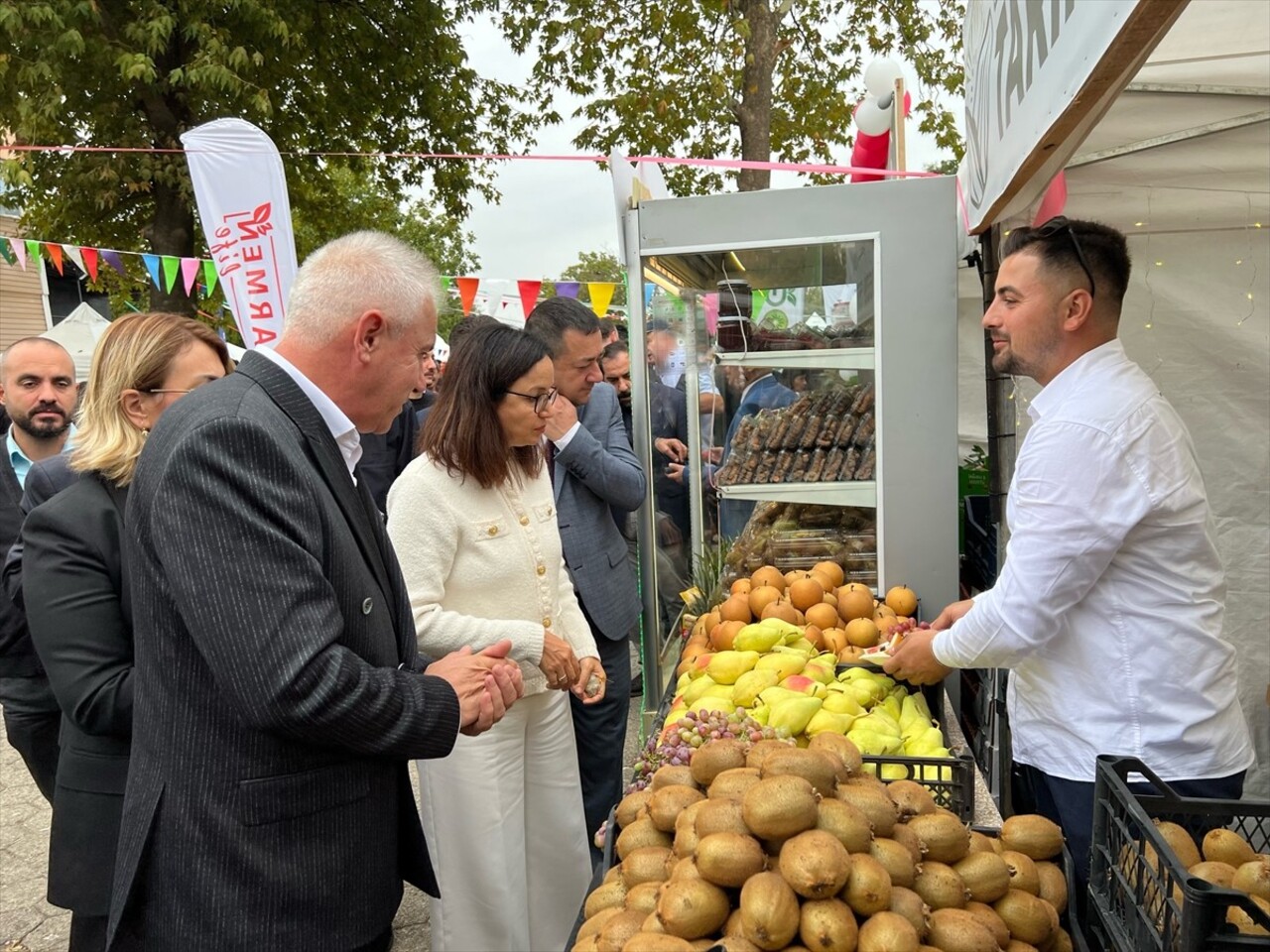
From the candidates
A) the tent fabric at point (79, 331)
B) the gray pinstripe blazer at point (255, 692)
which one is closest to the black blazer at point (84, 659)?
the gray pinstripe blazer at point (255, 692)

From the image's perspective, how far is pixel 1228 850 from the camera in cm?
Answer: 144

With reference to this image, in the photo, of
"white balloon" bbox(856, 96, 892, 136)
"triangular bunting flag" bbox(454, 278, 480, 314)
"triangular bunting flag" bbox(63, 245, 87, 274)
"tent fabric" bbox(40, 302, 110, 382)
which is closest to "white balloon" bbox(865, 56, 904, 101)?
"white balloon" bbox(856, 96, 892, 136)

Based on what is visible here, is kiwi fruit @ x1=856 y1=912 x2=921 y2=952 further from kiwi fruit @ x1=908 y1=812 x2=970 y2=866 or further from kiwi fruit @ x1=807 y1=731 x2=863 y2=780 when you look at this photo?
kiwi fruit @ x1=807 y1=731 x2=863 y2=780

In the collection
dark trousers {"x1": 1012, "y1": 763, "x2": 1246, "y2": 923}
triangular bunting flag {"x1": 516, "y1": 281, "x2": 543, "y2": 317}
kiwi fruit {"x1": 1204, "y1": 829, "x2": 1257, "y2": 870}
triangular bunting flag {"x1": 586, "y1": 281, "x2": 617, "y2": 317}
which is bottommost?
dark trousers {"x1": 1012, "y1": 763, "x2": 1246, "y2": 923}

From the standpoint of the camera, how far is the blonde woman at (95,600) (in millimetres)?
2010

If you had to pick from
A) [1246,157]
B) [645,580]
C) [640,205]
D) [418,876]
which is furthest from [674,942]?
[1246,157]

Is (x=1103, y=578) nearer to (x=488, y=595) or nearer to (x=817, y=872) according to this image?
(x=817, y=872)

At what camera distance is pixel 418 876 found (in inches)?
76.5

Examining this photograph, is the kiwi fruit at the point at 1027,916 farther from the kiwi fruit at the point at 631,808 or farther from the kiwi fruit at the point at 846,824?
the kiwi fruit at the point at 631,808

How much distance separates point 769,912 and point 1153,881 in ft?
1.71

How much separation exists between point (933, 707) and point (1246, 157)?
235 cm

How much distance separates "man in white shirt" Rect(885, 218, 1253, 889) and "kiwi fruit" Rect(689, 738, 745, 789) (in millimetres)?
682

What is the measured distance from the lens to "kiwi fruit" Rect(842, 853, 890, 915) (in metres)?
1.39

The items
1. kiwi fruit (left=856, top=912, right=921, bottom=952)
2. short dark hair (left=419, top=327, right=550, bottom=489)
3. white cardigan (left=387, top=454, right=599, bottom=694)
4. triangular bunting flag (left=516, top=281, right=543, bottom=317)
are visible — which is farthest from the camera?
triangular bunting flag (left=516, top=281, right=543, bottom=317)
